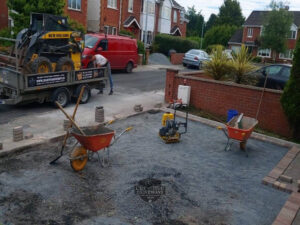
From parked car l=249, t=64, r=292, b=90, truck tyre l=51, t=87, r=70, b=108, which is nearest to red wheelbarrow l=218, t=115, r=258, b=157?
parked car l=249, t=64, r=292, b=90

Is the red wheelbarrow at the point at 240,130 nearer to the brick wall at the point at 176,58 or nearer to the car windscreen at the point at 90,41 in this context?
the car windscreen at the point at 90,41

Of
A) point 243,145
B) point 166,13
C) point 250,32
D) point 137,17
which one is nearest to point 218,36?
point 250,32

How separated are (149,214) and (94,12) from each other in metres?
26.6

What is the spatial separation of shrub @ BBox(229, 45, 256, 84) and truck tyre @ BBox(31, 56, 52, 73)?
6.46 meters

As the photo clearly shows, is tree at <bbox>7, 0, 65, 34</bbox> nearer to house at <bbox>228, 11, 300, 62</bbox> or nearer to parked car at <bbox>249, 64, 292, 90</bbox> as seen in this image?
parked car at <bbox>249, 64, 292, 90</bbox>

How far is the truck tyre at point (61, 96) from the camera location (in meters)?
10.5

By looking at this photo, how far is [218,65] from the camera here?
12062mm

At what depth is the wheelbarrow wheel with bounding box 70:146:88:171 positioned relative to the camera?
6.08 m

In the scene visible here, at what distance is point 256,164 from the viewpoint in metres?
7.33

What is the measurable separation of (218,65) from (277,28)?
36.4 m

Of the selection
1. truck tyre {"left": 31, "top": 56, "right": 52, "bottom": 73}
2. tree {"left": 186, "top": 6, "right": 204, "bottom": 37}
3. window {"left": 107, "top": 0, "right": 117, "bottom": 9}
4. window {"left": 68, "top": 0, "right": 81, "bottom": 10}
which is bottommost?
truck tyre {"left": 31, "top": 56, "right": 52, "bottom": 73}

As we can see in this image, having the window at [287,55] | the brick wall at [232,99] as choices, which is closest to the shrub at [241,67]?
Answer: the brick wall at [232,99]

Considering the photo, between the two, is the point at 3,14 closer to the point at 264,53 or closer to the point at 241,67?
the point at 241,67

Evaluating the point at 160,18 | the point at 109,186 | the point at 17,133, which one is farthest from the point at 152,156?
the point at 160,18
